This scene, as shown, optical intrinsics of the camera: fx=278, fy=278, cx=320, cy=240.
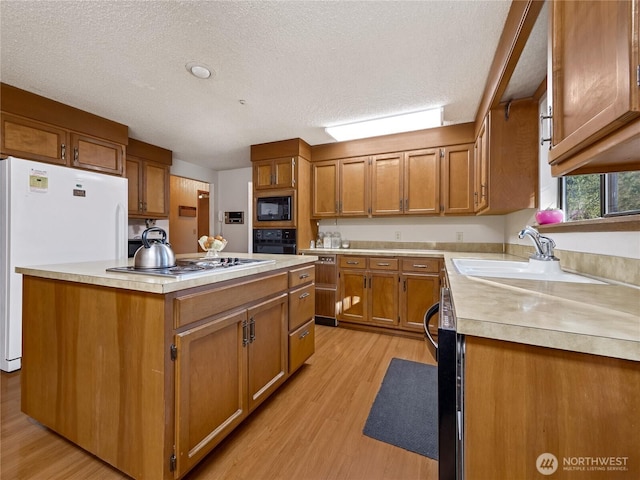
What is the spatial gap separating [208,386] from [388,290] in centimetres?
220

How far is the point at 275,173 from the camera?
11.8 ft

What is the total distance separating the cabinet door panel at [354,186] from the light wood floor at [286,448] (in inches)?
81.8

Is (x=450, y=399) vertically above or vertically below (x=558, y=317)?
below

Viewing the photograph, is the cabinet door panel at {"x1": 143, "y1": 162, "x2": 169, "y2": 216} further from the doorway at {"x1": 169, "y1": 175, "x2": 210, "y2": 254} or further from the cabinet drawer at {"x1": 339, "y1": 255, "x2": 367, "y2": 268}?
the cabinet drawer at {"x1": 339, "y1": 255, "x2": 367, "y2": 268}

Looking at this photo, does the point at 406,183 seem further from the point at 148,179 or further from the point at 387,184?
the point at 148,179

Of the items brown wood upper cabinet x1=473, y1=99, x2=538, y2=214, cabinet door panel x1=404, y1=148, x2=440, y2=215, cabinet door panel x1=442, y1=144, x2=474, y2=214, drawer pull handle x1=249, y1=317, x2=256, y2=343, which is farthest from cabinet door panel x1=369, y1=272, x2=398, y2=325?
drawer pull handle x1=249, y1=317, x2=256, y2=343

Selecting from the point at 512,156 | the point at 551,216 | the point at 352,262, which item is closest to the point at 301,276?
the point at 352,262

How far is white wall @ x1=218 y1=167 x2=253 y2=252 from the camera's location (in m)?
4.90

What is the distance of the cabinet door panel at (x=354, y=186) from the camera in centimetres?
347

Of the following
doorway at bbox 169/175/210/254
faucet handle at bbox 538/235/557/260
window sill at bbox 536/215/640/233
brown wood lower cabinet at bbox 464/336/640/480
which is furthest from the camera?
doorway at bbox 169/175/210/254

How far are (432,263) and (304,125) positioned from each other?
2.03 metres

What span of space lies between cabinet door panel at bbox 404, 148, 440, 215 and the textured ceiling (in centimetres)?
46

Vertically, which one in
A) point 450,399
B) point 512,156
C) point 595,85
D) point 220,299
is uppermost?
point 512,156

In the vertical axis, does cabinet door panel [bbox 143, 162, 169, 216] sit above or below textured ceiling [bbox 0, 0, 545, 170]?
below
